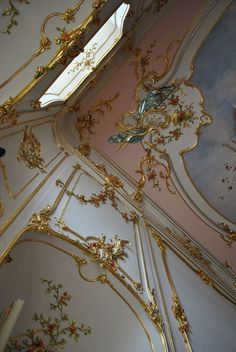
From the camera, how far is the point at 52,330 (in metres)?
3.57

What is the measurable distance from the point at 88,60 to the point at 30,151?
1391 mm

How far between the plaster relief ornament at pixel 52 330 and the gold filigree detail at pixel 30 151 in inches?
57.4

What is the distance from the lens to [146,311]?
3539 mm

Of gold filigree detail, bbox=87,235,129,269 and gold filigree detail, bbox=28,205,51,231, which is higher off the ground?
gold filigree detail, bbox=87,235,129,269

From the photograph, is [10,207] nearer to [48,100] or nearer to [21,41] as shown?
[48,100]

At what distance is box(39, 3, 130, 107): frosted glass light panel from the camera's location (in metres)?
3.62

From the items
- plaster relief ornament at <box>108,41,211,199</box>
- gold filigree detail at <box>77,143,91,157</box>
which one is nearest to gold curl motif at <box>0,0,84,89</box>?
plaster relief ornament at <box>108,41,211,199</box>

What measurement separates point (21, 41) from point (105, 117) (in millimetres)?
1792

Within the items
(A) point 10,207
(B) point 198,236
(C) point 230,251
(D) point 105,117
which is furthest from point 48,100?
(C) point 230,251

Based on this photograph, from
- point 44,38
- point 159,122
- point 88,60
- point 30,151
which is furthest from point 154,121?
point 44,38

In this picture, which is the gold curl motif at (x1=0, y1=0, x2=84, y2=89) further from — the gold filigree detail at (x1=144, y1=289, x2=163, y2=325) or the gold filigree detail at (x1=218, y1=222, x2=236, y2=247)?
the gold filigree detail at (x1=218, y1=222, x2=236, y2=247)

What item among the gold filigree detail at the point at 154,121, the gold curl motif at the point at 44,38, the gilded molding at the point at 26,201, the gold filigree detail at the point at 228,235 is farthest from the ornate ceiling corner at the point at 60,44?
the gold filigree detail at the point at 228,235

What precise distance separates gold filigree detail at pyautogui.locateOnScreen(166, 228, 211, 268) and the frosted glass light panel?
2.64 meters

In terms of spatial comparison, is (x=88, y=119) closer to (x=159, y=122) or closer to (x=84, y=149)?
(x=84, y=149)
